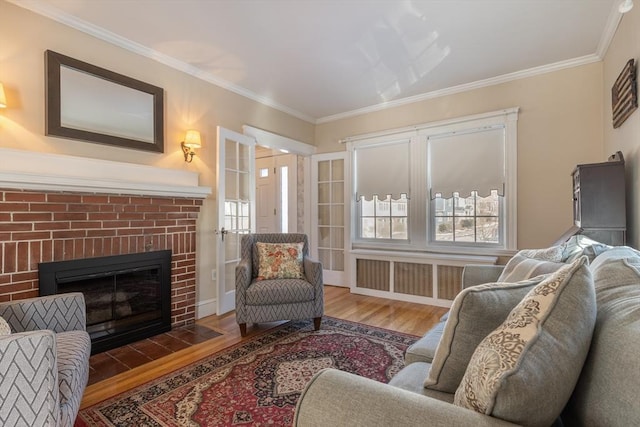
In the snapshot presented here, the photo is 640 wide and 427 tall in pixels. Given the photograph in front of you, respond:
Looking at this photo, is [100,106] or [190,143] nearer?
[100,106]

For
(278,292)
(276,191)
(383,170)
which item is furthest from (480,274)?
(276,191)

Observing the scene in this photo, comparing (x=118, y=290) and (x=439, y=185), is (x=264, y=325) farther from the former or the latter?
(x=439, y=185)

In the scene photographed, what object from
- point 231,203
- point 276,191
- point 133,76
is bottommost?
point 231,203

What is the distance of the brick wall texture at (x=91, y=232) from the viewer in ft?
6.85

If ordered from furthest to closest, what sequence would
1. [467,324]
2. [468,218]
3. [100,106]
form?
[468,218] → [100,106] → [467,324]

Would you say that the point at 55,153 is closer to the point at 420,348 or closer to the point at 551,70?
the point at 420,348

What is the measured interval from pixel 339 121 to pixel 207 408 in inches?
154

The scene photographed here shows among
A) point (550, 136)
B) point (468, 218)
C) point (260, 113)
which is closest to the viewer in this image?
point (550, 136)

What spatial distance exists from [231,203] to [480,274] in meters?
2.58

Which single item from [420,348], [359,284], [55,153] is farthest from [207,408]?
[359,284]

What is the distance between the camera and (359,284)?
14.1 feet

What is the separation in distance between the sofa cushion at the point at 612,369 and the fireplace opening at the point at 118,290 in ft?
9.51

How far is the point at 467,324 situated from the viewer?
92 centimetres

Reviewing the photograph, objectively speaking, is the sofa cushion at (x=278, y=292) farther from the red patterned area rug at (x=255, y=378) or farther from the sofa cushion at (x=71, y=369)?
the sofa cushion at (x=71, y=369)
